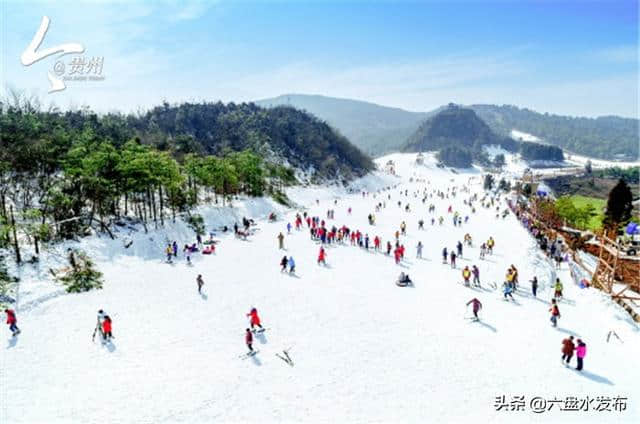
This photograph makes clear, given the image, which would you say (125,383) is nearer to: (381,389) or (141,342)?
(141,342)

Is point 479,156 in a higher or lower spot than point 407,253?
higher

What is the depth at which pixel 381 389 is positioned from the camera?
35.8ft

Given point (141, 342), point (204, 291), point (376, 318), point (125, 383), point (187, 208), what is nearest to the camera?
point (125, 383)

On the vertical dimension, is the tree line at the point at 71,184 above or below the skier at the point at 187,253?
above

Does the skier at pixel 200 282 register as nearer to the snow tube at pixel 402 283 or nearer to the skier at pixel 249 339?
the skier at pixel 249 339

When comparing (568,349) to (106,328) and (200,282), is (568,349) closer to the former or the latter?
(200,282)

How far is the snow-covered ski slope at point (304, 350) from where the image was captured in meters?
10.1

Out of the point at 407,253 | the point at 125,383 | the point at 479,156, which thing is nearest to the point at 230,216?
the point at 407,253

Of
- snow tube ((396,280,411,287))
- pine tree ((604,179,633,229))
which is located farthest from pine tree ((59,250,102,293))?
pine tree ((604,179,633,229))

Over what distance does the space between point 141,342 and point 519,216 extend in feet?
145

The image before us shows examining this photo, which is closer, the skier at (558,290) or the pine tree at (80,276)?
the pine tree at (80,276)

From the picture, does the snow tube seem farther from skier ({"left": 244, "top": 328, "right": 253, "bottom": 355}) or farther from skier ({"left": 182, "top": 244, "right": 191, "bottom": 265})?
skier ({"left": 182, "top": 244, "right": 191, "bottom": 265})

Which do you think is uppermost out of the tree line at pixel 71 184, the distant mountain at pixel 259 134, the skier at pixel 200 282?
the distant mountain at pixel 259 134

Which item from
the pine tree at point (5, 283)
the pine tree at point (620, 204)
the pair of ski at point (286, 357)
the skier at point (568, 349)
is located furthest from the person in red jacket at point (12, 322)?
the pine tree at point (620, 204)
